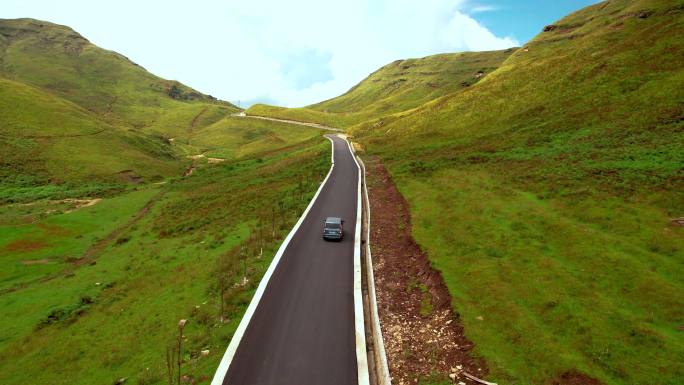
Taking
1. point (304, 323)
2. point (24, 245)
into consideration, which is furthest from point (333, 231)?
point (24, 245)

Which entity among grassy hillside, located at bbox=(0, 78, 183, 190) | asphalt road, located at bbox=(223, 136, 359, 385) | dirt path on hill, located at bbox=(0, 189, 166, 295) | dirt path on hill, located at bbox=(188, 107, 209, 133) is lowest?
dirt path on hill, located at bbox=(0, 189, 166, 295)

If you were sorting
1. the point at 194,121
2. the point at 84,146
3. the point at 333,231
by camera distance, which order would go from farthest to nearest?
1. the point at 194,121
2. the point at 84,146
3. the point at 333,231

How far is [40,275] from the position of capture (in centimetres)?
3225

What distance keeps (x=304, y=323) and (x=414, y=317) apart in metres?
5.47

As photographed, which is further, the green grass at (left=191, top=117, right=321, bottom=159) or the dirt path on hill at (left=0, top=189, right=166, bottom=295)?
the green grass at (left=191, top=117, right=321, bottom=159)

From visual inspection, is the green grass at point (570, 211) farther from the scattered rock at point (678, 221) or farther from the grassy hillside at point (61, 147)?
the grassy hillside at point (61, 147)

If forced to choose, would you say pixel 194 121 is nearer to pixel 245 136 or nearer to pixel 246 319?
pixel 245 136

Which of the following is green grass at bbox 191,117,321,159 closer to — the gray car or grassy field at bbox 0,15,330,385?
grassy field at bbox 0,15,330,385

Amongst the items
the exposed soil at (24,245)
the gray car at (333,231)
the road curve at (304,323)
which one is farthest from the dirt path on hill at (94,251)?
the gray car at (333,231)

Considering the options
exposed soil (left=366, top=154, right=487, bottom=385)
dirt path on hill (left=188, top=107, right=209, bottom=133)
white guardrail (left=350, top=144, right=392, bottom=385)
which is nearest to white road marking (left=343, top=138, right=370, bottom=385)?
white guardrail (left=350, top=144, right=392, bottom=385)

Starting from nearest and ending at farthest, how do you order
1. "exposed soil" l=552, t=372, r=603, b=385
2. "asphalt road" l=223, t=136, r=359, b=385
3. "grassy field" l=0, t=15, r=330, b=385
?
1. "exposed soil" l=552, t=372, r=603, b=385
2. "asphalt road" l=223, t=136, r=359, b=385
3. "grassy field" l=0, t=15, r=330, b=385

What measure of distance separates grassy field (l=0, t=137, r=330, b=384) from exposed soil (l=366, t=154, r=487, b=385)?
7.83 m

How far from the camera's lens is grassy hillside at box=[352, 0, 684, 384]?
13359 mm

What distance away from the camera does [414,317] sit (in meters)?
17.0
